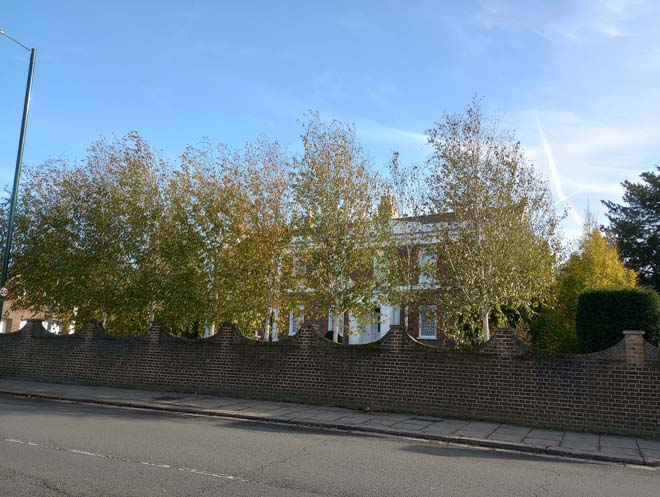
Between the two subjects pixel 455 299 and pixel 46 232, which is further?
pixel 46 232

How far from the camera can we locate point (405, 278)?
18.8 meters

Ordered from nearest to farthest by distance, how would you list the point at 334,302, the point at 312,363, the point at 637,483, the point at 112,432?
the point at 637,483, the point at 112,432, the point at 312,363, the point at 334,302

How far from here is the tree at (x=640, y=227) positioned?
125ft

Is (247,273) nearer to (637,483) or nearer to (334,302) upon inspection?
(334,302)

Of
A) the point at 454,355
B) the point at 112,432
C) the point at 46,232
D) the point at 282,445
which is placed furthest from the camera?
the point at 46,232

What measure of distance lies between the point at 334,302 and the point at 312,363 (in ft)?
9.98

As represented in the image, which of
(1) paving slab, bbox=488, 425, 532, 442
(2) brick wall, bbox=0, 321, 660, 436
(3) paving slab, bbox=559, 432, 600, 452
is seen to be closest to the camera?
(3) paving slab, bbox=559, 432, 600, 452

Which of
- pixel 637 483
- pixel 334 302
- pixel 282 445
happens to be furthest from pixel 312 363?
pixel 637 483

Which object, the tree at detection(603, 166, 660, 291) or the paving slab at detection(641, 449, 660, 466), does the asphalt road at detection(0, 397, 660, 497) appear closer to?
the paving slab at detection(641, 449, 660, 466)

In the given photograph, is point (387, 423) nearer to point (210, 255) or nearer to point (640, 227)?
point (210, 255)

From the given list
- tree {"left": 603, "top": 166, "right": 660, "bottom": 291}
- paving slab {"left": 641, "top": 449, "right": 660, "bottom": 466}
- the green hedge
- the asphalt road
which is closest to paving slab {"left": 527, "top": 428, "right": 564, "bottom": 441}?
paving slab {"left": 641, "top": 449, "right": 660, "bottom": 466}

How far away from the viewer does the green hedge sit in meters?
13.9

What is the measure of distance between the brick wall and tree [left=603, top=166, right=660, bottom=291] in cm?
2860

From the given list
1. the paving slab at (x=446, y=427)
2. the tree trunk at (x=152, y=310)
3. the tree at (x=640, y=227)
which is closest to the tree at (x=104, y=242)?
the tree trunk at (x=152, y=310)
